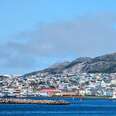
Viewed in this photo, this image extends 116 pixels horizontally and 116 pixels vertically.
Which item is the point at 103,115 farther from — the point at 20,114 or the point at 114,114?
the point at 20,114

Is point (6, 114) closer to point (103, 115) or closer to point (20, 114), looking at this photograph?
point (20, 114)

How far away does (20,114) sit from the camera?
518ft

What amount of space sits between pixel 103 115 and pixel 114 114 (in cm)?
230

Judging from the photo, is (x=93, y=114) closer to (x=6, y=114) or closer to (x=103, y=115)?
(x=103, y=115)

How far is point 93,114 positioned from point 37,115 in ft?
39.0

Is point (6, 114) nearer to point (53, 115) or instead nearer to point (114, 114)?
point (53, 115)

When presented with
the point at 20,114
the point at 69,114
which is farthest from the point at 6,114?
the point at 69,114

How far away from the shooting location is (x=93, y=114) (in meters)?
164

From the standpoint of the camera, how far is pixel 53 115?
523 feet

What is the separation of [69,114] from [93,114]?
13.8 ft

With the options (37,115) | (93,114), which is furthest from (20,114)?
(93,114)

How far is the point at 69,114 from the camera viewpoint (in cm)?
16438

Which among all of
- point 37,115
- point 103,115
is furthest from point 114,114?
point 37,115

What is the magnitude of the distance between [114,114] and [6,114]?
61.2 ft
